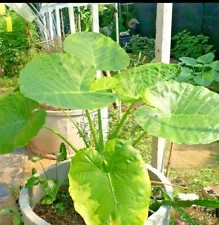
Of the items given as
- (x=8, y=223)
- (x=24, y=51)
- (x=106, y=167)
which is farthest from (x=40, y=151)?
(x=24, y=51)

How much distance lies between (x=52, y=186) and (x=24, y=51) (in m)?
4.15

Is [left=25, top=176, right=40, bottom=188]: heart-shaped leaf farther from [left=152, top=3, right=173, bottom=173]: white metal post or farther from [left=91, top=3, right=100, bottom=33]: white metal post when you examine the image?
[left=91, top=3, right=100, bottom=33]: white metal post

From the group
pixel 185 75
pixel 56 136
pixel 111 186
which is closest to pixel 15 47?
pixel 56 136

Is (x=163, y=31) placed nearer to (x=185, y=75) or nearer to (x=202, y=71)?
(x=185, y=75)

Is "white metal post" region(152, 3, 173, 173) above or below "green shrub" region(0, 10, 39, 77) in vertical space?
above

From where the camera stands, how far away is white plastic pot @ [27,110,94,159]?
116 inches

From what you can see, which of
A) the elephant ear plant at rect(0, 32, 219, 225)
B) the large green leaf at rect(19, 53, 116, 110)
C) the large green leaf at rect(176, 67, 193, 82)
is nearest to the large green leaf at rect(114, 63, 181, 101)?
the elephant ear plant at rect(0, 32, 219, 225)

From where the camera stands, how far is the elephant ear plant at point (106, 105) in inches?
46.6

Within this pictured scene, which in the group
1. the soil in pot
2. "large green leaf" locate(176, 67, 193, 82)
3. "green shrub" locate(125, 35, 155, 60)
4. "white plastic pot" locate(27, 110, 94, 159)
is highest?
"large green leaf" locate(176, 67, 193, 82)

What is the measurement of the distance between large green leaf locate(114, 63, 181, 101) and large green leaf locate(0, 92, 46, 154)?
0.33m

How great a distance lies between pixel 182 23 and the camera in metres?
6.57

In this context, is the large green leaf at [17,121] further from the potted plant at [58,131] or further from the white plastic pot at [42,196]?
the potted plant at [58,131]

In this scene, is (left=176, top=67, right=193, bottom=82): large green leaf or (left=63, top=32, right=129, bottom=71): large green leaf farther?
(left=176, top=67, right=193, bottom=82): large green leaf

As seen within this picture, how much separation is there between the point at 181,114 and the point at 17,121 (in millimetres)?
642
